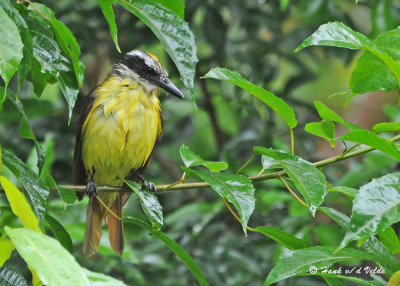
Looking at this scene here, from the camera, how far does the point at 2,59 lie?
1476 millimetres

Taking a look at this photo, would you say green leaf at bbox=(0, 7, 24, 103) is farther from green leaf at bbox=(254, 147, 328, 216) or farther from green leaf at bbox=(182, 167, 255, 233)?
green leaf at bbox=(254, 147, 328, 216)

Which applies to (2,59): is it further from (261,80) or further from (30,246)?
(261,80)

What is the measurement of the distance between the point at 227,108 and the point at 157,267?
1600mm

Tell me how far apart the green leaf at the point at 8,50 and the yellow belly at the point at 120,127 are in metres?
1.62

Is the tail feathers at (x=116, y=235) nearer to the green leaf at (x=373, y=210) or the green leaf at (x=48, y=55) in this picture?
the green leaf at (x=48, y=55)

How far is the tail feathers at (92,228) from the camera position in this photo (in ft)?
10.1

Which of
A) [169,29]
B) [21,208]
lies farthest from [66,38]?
[21,208]

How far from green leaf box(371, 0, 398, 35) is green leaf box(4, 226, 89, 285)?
2929 millimetres

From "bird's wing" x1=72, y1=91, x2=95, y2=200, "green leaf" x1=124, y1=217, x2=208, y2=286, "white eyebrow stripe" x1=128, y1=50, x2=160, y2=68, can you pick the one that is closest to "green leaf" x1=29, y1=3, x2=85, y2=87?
"green leaf" x1=124, y1=217, x2=208, y2=286

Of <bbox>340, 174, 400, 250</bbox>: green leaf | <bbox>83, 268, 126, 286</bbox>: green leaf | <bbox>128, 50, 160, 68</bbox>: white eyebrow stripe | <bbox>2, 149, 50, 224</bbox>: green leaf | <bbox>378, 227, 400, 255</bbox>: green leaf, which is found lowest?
<bbox>128, 50, 160, 68</bbox>: white eyebrow stripe

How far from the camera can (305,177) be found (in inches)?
68.4

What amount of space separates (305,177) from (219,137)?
9.95ft

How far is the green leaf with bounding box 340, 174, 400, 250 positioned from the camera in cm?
143

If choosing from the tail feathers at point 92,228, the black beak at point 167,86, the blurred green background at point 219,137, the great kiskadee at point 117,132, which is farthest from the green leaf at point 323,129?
the blurred green background at point 219,137
